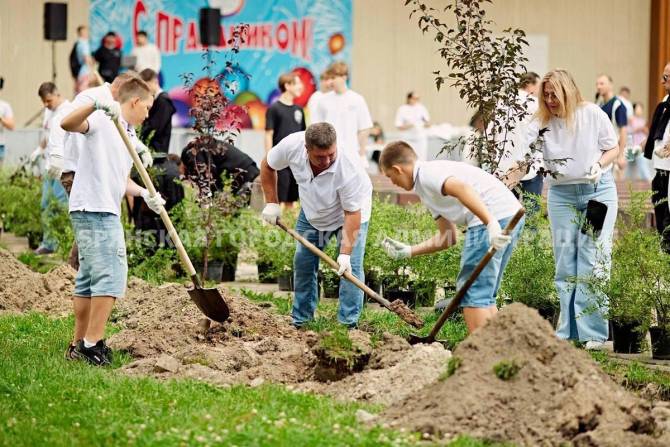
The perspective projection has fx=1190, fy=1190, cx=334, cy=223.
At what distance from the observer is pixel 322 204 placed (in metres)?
8.15

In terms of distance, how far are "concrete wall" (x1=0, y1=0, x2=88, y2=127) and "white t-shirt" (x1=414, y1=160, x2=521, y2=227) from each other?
20.4 m

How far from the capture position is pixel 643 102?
28859 mm

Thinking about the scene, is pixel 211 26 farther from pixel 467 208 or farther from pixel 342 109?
pixel 467 208

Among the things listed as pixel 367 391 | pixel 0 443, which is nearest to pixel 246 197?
pixel 367 391

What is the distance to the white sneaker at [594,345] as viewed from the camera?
7914mm

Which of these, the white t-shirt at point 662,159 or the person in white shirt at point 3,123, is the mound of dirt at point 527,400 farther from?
the person in white shirt at point 3,123

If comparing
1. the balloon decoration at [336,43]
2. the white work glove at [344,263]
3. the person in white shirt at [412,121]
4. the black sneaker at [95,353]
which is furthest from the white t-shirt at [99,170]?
the balloon decoration at [336,43]

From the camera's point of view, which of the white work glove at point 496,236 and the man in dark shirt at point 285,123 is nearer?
the white work glove at point 496,236

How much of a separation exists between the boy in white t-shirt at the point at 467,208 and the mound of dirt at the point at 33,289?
3626mm

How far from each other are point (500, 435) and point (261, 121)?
21695 mm

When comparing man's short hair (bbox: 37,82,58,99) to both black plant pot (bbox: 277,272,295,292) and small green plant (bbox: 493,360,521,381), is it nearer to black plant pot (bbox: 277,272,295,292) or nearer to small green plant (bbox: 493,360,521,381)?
black plant pot (bbox: 277,272,295,292)

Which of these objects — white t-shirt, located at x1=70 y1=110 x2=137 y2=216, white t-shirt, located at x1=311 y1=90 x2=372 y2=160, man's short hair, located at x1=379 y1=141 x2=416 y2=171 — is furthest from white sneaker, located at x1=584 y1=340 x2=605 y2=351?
white t-shirt, located at x1=311 y1=90 x2=372 y2=160

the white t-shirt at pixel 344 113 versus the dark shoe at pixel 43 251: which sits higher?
the white t-shirt at pixel 344 113

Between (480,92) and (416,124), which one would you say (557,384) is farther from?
(416,124)
